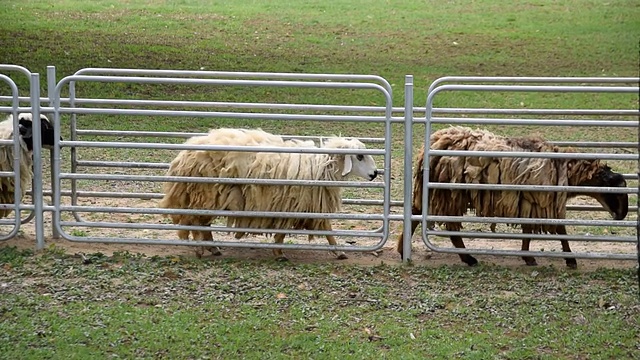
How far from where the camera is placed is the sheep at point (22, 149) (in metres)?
8.48

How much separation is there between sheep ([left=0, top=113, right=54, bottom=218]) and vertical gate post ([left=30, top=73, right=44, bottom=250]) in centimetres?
33

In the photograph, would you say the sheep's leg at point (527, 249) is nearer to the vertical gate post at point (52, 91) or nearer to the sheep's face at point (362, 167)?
the sheep's face at point (362, 167)

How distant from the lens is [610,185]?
818 cm

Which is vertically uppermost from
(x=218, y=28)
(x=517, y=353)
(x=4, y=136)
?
(x=218, y=28)

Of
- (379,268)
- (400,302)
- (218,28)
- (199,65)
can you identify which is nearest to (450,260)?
(379,268)

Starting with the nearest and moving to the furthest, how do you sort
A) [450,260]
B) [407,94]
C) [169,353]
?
1. [169,353]
2. [407,94]
3. [450,260]

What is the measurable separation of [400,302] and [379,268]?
84cm

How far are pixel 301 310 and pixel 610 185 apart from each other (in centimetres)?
313

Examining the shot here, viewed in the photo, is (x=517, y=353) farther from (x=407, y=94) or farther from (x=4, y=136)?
(x=4, y=136)

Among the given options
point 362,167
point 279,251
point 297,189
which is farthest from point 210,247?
point 362,167

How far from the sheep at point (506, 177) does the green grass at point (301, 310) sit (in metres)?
0.53

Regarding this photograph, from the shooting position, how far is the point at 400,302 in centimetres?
712

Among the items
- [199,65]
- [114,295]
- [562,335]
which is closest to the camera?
[562,335]

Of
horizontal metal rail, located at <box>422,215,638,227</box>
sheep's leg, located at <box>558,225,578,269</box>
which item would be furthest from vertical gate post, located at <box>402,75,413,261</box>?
sheep's leg, located at <box>558,225,578,269</box>
